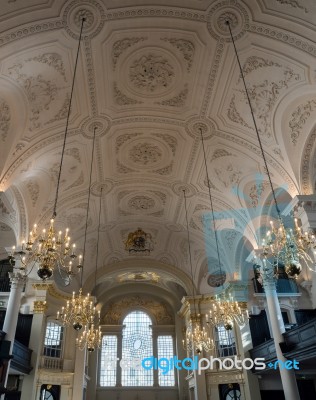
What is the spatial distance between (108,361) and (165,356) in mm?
3743

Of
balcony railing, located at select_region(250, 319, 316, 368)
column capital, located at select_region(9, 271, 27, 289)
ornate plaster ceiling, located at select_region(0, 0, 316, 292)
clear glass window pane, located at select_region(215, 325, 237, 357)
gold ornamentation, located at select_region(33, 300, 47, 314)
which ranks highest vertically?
ornate plaster ceiling, located at select_region(0, 0, 316, 292)

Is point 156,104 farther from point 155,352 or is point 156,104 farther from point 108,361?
point 108,361

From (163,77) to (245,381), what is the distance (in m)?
13.6

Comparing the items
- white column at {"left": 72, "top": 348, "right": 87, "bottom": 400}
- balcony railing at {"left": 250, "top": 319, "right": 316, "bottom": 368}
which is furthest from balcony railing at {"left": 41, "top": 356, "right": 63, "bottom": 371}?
balcony railing at {"left": 250, "top": 319, "right": 316, "bottom": 368}

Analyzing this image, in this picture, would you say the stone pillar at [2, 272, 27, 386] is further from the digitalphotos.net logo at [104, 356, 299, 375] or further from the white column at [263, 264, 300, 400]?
the digitalphotos.net logo at [104, 356, 299, 375]

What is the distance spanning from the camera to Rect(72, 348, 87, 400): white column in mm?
16375

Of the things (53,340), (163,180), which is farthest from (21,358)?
(163,180)

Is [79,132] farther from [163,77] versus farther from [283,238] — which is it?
→ [283,238]

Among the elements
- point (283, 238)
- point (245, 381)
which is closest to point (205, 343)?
point (245, 381)

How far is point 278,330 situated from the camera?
483 inches

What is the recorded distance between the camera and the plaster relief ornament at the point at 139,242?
18.6 metres

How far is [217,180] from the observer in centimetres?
1368

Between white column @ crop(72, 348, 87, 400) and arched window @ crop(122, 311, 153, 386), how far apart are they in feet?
20.6

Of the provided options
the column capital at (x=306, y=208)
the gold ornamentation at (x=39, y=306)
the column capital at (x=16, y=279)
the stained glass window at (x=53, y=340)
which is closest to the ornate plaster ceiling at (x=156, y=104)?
the column capital at (x=306, y=208)
